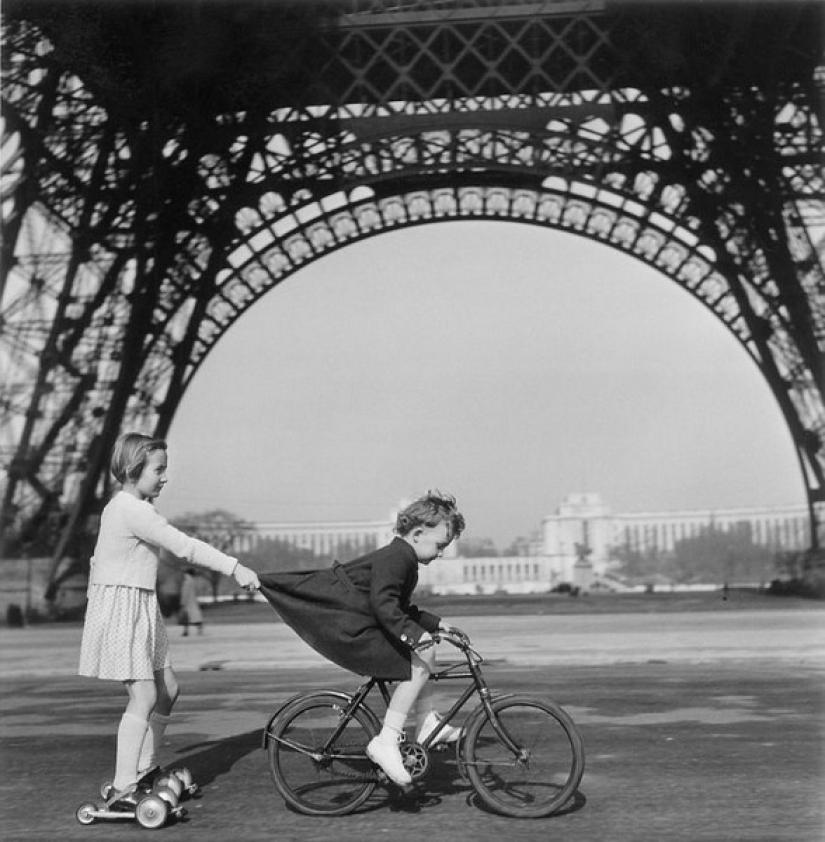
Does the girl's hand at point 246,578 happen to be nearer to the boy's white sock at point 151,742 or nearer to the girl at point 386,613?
the girl at point 386,613

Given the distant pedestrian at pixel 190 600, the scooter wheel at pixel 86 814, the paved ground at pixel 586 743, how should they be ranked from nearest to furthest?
the paved ground at pixel 586 743 < the scooter wheel at pixel 86 814 < the distant pedestrian at pixel 190 600

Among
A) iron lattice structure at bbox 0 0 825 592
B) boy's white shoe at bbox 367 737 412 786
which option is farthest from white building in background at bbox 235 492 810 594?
boy's white shoe at bbox 367 737 412 786

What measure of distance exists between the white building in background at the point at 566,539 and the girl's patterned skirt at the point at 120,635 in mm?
53914

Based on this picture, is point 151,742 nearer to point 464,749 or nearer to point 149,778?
point 149,778

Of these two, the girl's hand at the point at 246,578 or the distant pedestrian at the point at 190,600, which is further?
the distant pedestrian at the point at 190,600

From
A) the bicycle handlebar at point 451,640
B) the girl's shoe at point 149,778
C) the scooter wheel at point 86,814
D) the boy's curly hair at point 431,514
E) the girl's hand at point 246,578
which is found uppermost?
the boy's curly hair at point 431,514

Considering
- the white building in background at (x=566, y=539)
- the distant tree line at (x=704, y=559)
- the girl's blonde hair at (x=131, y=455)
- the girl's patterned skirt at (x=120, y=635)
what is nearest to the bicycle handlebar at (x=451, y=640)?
the girl's patterned skirt at (x=120, y=635)

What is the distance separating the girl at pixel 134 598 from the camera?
192 inches

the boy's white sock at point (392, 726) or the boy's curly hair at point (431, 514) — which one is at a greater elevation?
the boy's curly hair at point (431, 514)

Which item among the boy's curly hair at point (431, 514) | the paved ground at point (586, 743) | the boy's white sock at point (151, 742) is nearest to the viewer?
the paved ground at point (586, 743)

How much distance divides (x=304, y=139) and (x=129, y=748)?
20447mm

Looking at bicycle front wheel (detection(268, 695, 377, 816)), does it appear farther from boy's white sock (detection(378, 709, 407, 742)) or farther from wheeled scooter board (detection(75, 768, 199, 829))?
wheeled scooter board (detection(75, 768, 199, 829))

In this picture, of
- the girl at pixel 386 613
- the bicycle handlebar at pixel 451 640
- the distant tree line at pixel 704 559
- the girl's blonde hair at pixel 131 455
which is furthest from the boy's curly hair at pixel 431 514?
the distant tree line at pixel 704 559

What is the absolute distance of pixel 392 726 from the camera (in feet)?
15.6
